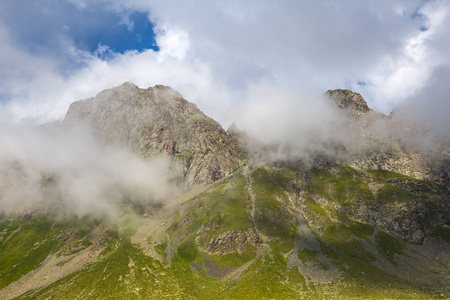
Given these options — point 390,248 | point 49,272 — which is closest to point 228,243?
point 390,248

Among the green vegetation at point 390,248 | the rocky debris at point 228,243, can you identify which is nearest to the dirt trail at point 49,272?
the rocky debris at point 228,243

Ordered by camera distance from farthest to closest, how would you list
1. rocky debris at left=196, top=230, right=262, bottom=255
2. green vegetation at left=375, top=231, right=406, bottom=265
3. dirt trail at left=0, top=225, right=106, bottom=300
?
rocky debris at left=196, top=230, right=262, bottom=255
green vegetation at left=375, top=231, right=406, bottom=265
dirt trail at left=0, top=225, right=106, bottom=300

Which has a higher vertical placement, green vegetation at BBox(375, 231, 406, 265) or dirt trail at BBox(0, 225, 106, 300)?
green vegetation at BBox(375, 231, 406, 265)

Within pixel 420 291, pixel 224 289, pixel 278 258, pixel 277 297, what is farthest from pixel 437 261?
pixel 224 289

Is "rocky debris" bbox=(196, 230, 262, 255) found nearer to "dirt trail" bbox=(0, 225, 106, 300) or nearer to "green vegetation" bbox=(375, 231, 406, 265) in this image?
"dirt trail" bbox=(0, 225, 106, 300)

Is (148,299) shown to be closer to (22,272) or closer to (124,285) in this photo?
(124,285)

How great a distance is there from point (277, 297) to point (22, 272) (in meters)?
189

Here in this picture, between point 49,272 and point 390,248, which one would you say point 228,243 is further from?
point 49,272

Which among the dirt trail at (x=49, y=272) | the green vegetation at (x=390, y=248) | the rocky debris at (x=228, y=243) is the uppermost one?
the green vegetation at (x=390, y=248)

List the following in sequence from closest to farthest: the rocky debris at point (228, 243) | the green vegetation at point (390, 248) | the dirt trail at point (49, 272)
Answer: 1. the dirt trail at point (49, 272)
2. the green vegetation at point (390, 248)
3. the rocky debris at point (228, 243)

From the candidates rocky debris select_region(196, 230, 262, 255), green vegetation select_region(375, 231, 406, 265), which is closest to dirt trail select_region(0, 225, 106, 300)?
rocky debris select_region(196, 230, 262, 255)

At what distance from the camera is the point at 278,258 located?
177 m

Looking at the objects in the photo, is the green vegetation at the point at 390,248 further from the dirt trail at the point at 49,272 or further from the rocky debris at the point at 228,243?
the dirt trail at the point at 49,272

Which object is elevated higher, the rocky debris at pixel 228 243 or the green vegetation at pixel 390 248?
the green vegetation at pixel 390 248
